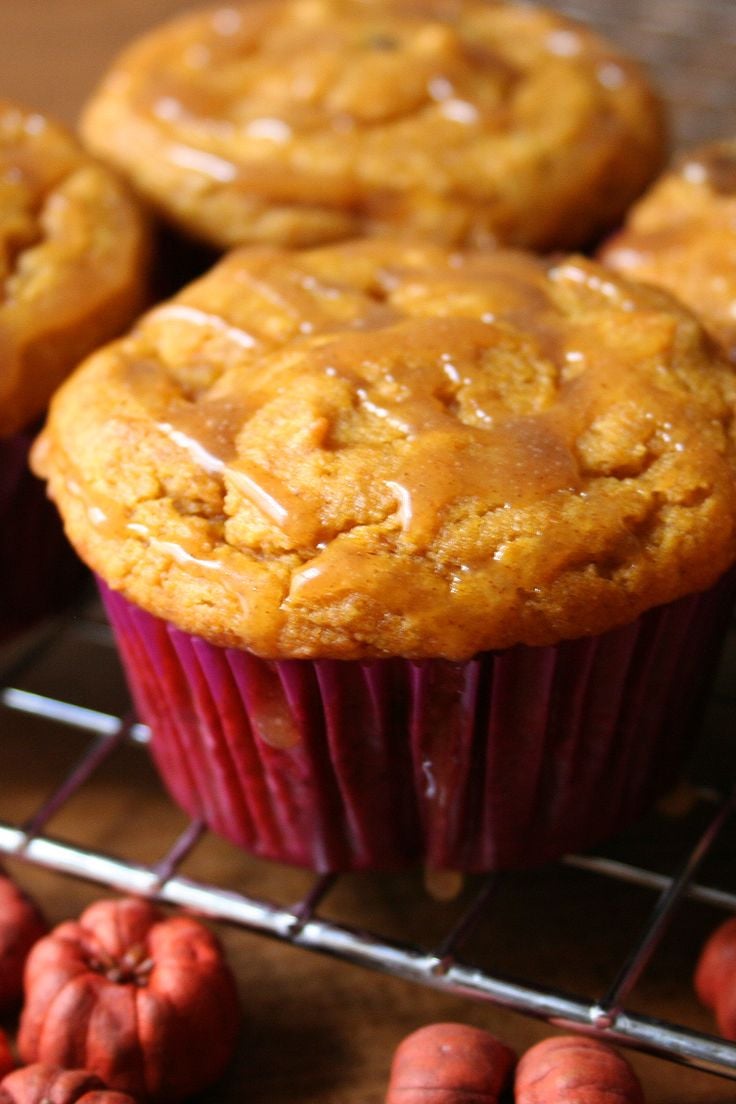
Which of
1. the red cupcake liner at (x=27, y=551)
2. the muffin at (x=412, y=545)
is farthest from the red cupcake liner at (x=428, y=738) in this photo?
the red cupcake liner at (x=27, y=551)

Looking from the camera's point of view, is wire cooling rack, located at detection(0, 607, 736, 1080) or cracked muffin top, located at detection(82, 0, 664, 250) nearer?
wire cooling rack, located at detection(0, 607, 736, 1080)

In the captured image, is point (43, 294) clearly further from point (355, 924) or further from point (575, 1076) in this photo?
point (575, 1076)

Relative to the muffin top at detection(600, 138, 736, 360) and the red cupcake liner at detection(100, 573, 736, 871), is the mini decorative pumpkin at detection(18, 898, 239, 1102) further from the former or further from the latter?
the muffin top at detection(600, 138, 736, 360)

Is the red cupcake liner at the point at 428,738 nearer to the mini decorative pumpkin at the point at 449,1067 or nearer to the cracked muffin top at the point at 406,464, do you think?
the cracked muffin top at the point at 406,464

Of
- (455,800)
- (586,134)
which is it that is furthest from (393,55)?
(455,800)

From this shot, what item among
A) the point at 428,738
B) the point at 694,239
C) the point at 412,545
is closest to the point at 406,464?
the point at 412,545

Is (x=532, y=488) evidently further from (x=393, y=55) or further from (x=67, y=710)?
(x=393, y=55)

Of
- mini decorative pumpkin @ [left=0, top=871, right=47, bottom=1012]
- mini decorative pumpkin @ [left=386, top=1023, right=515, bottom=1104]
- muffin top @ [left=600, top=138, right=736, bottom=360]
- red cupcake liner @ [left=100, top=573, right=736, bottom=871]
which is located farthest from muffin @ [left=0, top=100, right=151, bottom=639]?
mini decorative pumpkin @ [left=386, top=1023, right=515, bottom=1104]
